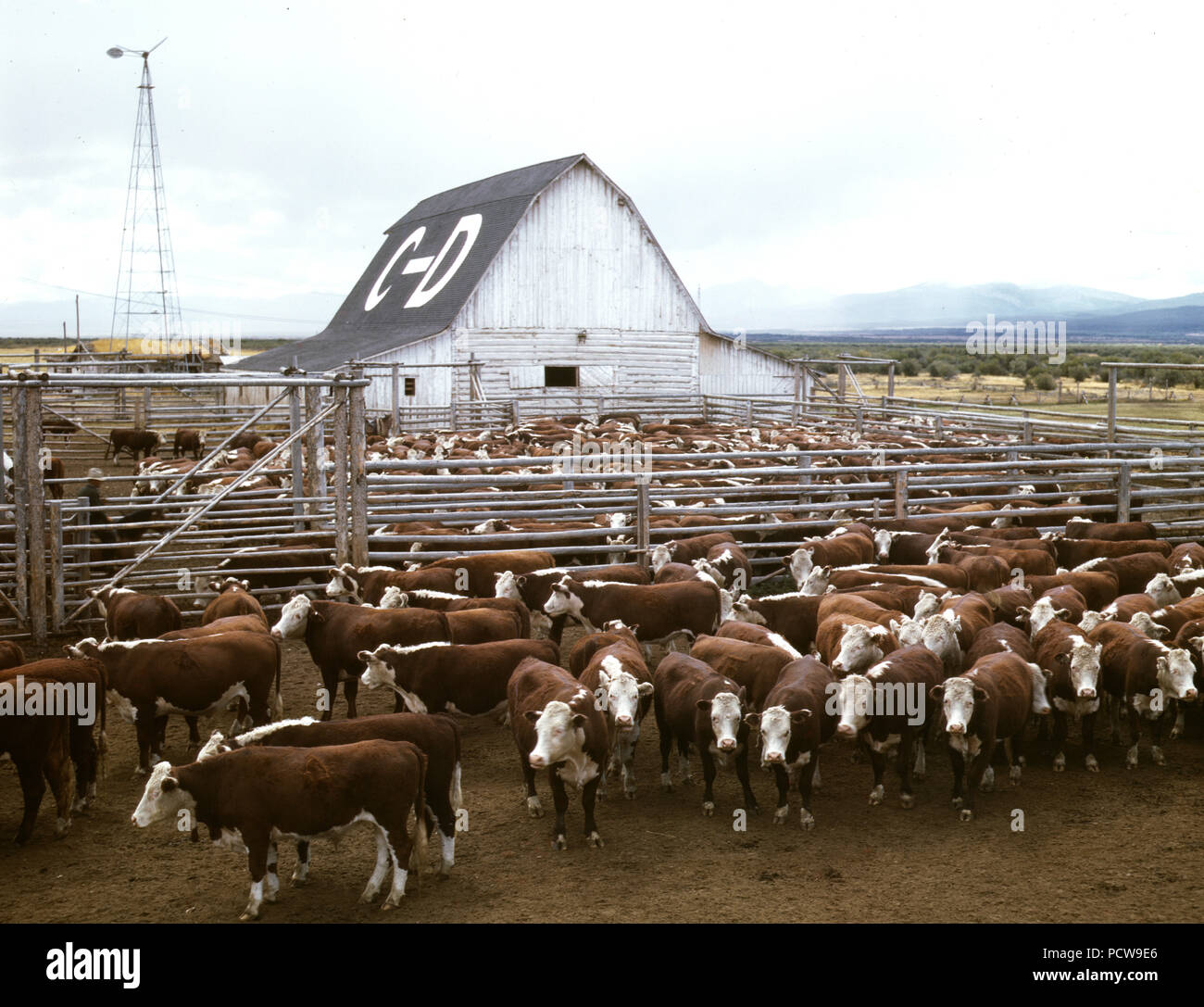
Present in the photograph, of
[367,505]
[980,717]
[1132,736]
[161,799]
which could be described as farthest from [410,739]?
[367,505]

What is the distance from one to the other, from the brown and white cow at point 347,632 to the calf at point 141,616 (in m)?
1.24

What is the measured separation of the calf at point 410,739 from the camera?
6090mm

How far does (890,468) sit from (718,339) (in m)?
20.9

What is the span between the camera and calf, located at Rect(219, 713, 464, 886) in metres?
6.09

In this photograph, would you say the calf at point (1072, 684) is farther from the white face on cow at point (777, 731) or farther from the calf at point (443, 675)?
the calf at point (443, 675)

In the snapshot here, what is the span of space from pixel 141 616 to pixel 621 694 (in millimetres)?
4526

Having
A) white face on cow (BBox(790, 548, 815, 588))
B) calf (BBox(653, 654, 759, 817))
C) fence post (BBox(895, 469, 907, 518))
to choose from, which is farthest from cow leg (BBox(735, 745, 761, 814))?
fence post (BBox(895, 469, 907, 518))

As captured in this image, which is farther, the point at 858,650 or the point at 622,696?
the point at 858,650

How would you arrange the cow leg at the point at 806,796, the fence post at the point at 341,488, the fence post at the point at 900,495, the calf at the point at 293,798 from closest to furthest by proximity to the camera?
the calf at the point at 293,798 → the cow leg at the point at 806,796 → the fence post at the point at 341,488 → the fence post at the point at 900,495

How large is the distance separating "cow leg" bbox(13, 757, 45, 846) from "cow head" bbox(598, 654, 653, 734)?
3323mm

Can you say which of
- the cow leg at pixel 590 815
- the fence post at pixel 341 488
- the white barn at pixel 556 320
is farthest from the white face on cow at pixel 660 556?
the white barn at pixel 556 320

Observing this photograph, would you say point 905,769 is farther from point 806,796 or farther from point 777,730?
point 777,730

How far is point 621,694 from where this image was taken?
22.7 ft

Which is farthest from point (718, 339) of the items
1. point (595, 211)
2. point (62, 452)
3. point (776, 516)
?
point (776, 516)
